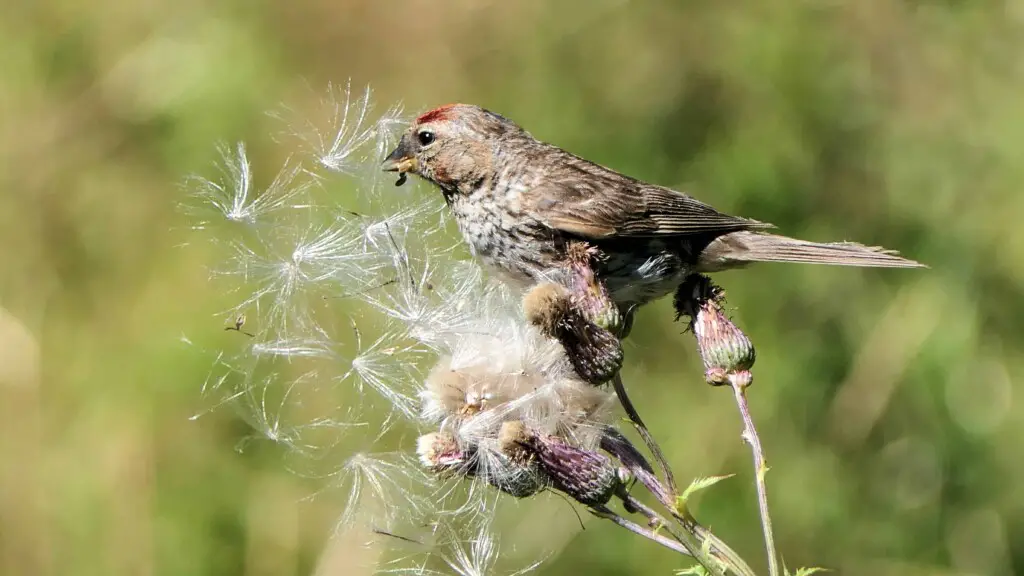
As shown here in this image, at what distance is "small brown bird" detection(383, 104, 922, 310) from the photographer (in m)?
3.68

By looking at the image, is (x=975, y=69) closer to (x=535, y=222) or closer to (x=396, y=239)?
(x=535, y=222)

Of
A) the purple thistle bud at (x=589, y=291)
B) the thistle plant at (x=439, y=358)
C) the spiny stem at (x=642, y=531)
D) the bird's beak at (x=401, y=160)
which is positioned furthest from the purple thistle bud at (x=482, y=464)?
the bird's beak at (x=401, y=160)

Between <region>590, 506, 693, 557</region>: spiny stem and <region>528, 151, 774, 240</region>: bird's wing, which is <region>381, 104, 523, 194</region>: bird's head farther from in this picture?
<region>590, 506, 693, 557</region>: spiny stem

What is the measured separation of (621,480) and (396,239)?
113 centimetres

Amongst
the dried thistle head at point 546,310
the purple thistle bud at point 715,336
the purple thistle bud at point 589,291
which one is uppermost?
the dried thistle head at point 546,310

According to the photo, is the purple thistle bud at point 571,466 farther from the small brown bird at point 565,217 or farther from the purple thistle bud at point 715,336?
the small brown bird at point 565,217

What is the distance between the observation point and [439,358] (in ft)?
10.5

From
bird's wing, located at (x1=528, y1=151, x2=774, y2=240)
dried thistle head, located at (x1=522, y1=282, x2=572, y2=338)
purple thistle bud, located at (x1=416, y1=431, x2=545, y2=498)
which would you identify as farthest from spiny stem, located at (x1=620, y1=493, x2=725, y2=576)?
bird's wing, located at (x1=528, y1=151, x2=774, y2=240)

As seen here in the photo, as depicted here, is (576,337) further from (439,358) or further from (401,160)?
(401,160)

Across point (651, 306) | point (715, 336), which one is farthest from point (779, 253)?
point (651, 306)

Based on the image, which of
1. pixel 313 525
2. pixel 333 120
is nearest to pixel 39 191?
pixel 313 525

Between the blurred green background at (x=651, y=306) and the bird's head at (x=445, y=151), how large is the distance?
4.37 ft

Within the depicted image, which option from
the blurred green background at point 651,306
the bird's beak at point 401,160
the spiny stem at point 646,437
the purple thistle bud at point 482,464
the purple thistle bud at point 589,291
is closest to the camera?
the spiny stem at point 646,437

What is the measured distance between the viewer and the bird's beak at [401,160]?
3891 millimetres
